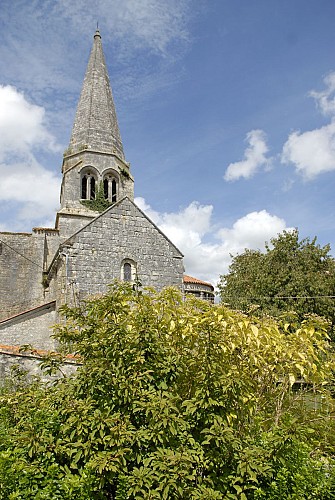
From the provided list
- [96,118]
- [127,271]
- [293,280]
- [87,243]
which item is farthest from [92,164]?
[293,280]

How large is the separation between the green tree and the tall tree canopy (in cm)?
1623

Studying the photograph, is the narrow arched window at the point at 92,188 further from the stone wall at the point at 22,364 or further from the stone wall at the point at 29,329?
the stone wall at the point at 22,364

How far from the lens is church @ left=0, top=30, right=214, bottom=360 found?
14041mm

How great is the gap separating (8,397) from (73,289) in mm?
8346

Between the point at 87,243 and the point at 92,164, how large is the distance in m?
8.76

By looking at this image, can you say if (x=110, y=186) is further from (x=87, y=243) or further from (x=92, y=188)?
(x=87, y=243)

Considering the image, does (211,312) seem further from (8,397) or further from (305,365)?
(8,397)

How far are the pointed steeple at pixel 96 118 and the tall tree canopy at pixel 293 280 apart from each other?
1041cm

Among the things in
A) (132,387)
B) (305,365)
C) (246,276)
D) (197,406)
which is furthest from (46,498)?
(246,276)

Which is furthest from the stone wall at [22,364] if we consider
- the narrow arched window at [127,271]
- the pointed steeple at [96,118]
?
the pointed steeple at [96,118]

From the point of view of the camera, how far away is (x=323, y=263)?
22.9 m

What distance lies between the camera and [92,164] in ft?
70.6

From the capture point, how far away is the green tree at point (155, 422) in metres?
3.76

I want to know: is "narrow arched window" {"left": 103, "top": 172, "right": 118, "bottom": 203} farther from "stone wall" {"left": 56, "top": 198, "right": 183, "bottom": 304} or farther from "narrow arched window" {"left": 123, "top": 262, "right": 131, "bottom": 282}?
"narrow arched window" {"left": 123, "top": 262, "right": 131, "bottom": 282}
